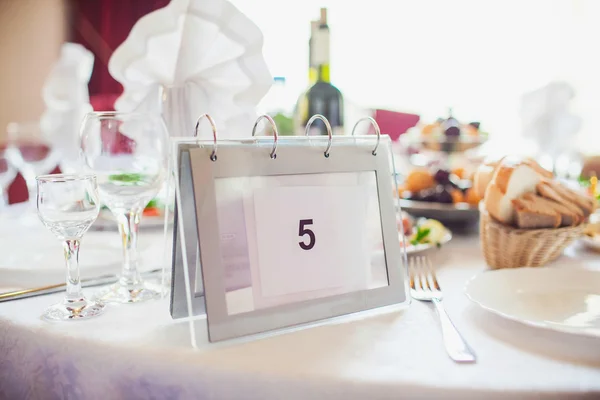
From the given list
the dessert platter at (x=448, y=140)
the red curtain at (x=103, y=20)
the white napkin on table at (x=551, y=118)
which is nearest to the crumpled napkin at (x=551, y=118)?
the white napkin on table at (x=551, y=118)

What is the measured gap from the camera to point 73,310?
2.00ft

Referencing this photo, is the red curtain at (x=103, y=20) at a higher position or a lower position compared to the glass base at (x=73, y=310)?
higher

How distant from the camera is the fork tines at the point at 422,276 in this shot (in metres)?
0.71

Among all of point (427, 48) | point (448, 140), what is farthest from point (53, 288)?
point (427, 48)

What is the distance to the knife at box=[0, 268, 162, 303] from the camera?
67 cm

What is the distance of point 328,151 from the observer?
24.8 inches

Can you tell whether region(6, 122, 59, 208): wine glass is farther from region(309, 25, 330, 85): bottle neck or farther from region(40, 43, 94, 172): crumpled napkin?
region(309, 25, 330, 85): bottle neck

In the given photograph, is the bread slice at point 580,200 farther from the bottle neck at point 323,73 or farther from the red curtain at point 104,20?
the red curtain at point 104,20

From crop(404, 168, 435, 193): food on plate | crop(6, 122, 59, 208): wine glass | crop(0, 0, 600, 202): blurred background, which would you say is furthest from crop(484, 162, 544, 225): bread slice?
crop(0, 0, 600, 202): blurred background

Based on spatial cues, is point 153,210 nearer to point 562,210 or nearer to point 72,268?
point 72,268

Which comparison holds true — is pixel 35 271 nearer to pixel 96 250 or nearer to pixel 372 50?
pixel 96 250

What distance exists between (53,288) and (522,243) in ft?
2.32

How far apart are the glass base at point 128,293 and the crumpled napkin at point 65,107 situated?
852 mm

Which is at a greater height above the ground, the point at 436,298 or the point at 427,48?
the point at 427,48
